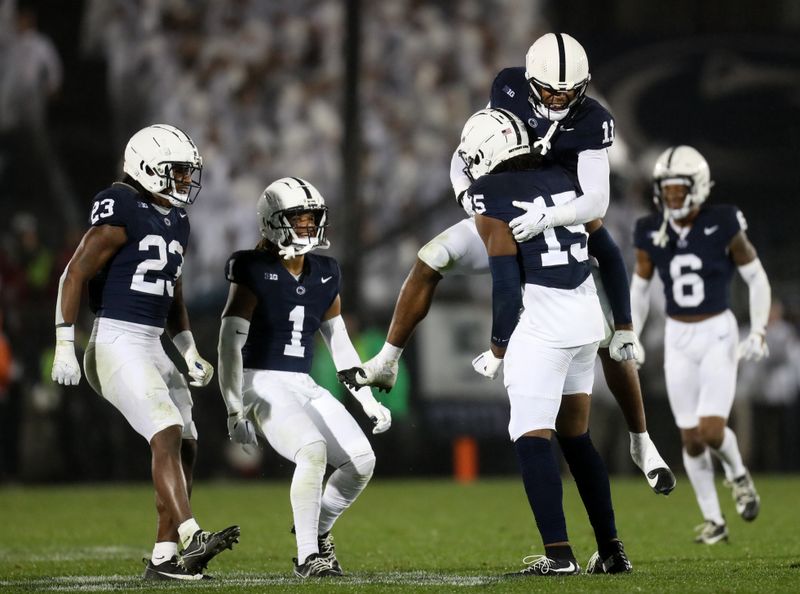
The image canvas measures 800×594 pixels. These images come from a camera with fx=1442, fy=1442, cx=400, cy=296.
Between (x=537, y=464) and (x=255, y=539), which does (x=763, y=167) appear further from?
(x=537, y=464)

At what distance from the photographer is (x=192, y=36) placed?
45.2ft

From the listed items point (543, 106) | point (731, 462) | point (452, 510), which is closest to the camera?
point (543, 106)

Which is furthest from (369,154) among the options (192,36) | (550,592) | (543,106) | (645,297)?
(550,592)

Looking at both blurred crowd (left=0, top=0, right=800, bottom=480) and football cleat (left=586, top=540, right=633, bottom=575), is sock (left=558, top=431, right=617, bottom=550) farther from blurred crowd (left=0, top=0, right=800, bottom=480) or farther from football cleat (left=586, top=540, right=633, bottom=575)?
blurred crowd (left=0, top=0, right=800, bottom=480)

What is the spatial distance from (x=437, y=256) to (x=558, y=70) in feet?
2.70

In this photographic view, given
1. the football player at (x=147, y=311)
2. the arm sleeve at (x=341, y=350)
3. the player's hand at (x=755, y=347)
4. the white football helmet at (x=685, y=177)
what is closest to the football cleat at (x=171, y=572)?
the football player at (x=147, y=311)

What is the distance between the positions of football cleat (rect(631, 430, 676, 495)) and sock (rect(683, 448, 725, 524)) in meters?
1.77

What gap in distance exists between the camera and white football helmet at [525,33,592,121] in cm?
525

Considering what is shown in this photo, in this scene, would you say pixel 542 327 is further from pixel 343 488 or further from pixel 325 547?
pixel 325 547

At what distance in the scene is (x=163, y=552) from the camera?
17.1 ft

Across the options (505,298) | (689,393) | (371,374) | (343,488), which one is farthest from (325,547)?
(689,393)

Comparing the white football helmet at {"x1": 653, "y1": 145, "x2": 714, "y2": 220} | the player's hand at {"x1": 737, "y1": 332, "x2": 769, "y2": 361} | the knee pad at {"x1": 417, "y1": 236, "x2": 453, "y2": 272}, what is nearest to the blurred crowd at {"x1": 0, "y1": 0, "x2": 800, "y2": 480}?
the white football helmet at {"x1": 653, "y1": 145, "x2": 714, "y2": 220}

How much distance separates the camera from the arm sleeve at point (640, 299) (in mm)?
7301

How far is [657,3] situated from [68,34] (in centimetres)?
591
